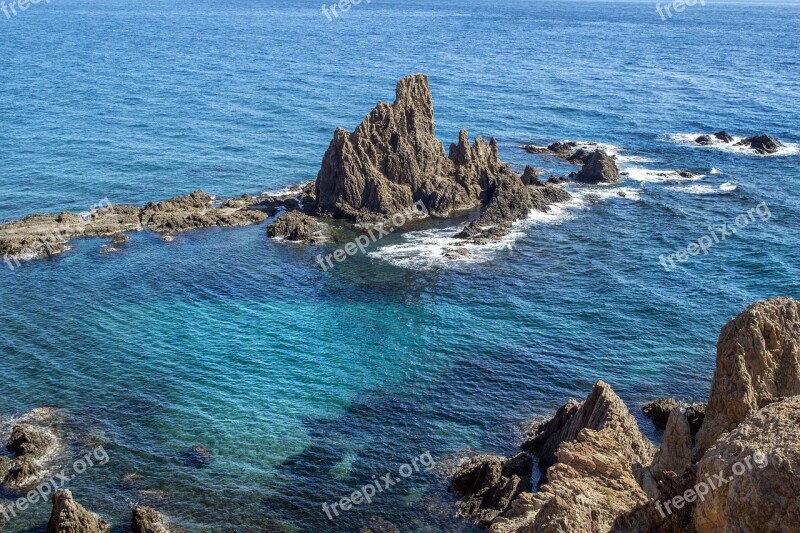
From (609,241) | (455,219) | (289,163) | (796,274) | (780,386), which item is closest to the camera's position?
(780,386)

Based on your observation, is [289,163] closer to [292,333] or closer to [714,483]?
[292,333]

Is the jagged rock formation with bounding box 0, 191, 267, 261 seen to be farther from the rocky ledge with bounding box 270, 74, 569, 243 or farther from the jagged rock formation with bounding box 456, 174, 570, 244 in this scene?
the jagged rock formation with bounding box 456, 174, 570, 244

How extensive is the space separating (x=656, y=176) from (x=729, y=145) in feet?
82.7

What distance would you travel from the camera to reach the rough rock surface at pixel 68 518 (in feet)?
154

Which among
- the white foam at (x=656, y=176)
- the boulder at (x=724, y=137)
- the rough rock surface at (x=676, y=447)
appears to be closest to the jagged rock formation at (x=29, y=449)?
the rough rock surface at (x=676, y=447)

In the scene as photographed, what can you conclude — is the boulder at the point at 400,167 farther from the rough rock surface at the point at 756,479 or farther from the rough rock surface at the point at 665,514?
the rough rock surface at the point at 756,479

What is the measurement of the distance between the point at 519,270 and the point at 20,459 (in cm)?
5367

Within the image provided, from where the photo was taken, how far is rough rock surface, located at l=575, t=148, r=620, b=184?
116812 mm

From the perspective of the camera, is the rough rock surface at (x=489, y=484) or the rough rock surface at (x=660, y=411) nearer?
the rough rock surface at (x=489, y=484)

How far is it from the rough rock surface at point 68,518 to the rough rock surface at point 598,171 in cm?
8838

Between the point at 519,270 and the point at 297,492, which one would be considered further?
the point at 519,270

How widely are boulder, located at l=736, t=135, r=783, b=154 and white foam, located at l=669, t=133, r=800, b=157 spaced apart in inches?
29.6

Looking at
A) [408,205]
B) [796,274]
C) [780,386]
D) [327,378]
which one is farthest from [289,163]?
[780,386]

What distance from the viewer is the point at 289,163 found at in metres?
128
